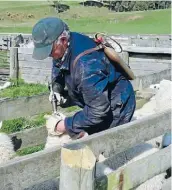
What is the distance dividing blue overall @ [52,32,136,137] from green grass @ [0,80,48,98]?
8.36 metres

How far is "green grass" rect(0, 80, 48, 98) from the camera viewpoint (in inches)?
506

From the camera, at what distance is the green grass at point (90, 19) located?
49.5 meters

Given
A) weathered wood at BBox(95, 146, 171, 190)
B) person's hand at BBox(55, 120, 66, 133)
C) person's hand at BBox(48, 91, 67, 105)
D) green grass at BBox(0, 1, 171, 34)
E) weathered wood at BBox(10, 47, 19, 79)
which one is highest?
person's hand at BBox(48, 91, 67, 105)

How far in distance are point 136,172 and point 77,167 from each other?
2.36 ft

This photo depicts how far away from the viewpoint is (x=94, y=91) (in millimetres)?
3658

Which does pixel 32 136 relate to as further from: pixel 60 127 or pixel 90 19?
pixel 90 19

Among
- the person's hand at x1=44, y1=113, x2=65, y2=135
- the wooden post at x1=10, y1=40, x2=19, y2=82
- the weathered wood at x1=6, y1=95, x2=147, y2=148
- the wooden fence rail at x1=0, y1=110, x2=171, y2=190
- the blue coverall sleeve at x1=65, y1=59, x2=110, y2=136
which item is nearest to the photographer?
the wooden fence rail at x1=0, y1=110, x2=171, y2=190

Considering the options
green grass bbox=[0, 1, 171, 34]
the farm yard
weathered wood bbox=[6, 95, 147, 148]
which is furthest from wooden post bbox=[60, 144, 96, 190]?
green grass bbox=[0, 1, 171, 34]

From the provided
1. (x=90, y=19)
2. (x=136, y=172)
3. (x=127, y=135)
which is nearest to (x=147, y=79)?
(x=127, y=135)

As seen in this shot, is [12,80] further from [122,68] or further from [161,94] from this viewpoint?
[122,68]

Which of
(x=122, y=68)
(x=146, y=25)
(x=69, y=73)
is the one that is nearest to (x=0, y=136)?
(x=69, y=73)

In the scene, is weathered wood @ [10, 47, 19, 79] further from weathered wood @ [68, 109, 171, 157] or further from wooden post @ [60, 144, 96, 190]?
wooden post @ [60, 144, 96, 190]

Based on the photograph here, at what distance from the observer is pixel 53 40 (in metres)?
3.72

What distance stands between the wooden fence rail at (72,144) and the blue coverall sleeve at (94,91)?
22 cm
